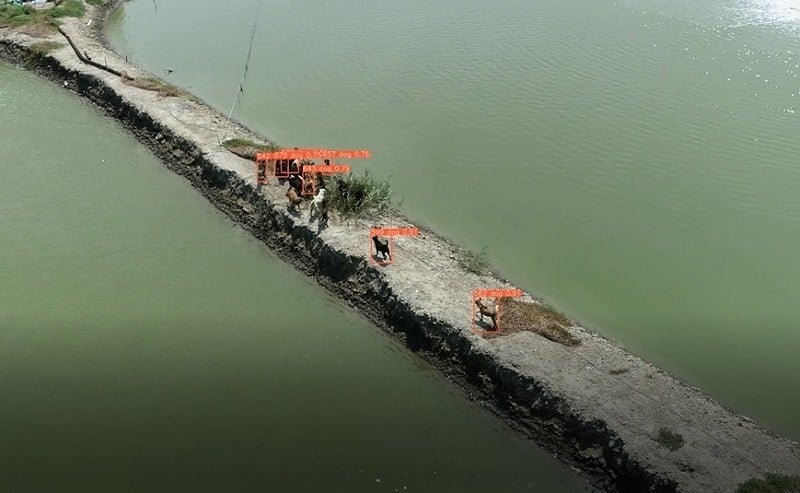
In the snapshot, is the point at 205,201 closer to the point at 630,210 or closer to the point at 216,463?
the point at 216,463

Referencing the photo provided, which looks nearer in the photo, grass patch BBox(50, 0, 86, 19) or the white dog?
the white dog

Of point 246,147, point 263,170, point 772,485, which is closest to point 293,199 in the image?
point 263,170

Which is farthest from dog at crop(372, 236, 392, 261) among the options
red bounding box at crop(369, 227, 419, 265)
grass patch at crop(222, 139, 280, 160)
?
grass patch at crop(222, 139, 280, 160)

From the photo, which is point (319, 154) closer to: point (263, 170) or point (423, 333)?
point (263, 170)

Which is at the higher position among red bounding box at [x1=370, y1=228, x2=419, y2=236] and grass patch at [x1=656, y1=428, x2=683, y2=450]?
red bounding box at [x1=370, y1=228, x2=419, y2=236]

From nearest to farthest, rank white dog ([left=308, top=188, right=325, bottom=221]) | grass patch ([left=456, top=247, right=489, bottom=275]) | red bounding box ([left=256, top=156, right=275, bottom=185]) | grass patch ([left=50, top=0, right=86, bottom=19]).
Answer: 1. grass patch ([left=456, top=247, right=489, bottom=275])
2. white dog ([left=308, top=188, right=325, bottom=221])
3. red bounding box ([left=256, top=156, right=275, bottom=185])
4. grass patch ([left=50, top=0, right=86, bottom=19])

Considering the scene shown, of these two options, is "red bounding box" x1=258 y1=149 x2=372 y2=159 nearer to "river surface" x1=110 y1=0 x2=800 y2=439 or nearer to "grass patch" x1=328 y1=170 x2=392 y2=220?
"river surface" x1=110 y1=0 x2=800 y2=439

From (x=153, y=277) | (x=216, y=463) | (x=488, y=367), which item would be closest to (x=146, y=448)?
(x=216, y=463)
